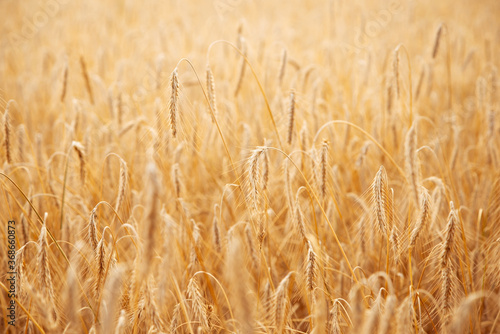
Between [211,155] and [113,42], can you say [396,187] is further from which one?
[113,42]

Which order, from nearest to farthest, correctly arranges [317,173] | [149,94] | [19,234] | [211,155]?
1. [317,173]
2. [19,234]
3. [211,155]
4. [149,94]

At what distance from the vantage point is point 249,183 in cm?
124

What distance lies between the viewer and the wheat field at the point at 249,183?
114cm

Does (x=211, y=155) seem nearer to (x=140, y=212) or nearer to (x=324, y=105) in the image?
(x=140, y=212)

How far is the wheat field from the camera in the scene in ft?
3.75

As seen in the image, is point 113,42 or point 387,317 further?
point 113,42

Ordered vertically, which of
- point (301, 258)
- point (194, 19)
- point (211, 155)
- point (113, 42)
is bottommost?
point (301, 258)

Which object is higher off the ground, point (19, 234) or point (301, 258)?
point (19, 234)

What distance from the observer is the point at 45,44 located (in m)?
4.81

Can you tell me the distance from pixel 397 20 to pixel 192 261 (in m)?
5.66

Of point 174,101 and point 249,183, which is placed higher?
point 174,101

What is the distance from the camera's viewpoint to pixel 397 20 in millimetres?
5391

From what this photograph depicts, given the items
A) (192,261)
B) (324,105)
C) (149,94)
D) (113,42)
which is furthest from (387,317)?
(113,42)

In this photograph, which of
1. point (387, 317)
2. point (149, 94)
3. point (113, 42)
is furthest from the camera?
point (113, 42)
